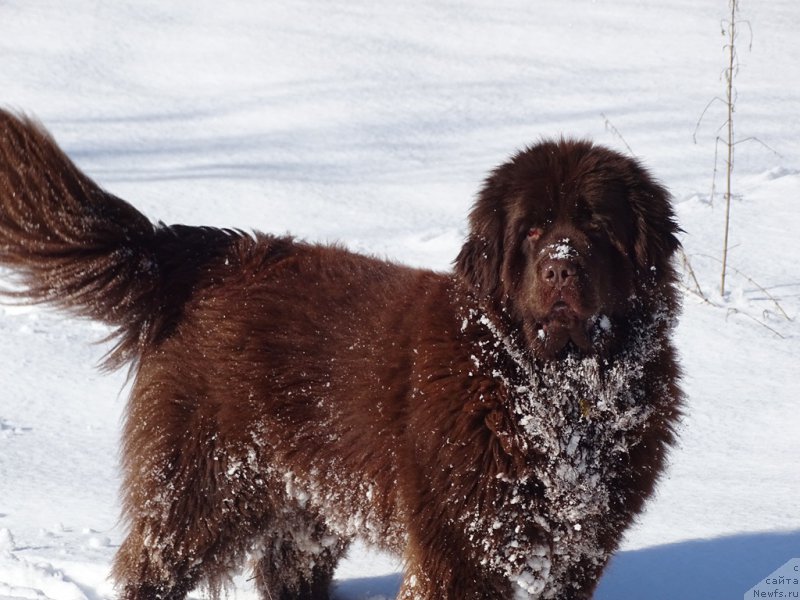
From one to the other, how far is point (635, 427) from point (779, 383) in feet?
11.0

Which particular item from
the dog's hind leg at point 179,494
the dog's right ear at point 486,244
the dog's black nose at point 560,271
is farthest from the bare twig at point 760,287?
the dog's hind leg at point 179,494

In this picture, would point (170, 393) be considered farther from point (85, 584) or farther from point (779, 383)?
point (779, 383)

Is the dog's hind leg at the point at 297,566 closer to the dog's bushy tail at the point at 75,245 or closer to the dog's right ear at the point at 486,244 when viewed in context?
the dog's bushy tail at the point at 75,245

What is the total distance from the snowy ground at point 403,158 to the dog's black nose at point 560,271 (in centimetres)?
148

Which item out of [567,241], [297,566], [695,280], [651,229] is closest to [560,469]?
[567,241]

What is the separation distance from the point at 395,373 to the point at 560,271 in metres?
0.74

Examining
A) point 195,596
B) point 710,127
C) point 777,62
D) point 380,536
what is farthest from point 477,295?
point 777,62

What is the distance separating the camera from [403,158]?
39.9 ft

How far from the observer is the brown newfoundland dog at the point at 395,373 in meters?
3.66

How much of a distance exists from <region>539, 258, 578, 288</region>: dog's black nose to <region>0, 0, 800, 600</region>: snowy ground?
148cm

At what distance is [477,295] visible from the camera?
3805 mm

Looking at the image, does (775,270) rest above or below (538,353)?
A: below

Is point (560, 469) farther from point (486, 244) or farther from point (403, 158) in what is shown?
point (403, 158)

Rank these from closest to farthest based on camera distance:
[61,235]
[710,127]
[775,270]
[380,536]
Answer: [380,536], [61,235], [775,270], [710,127]
